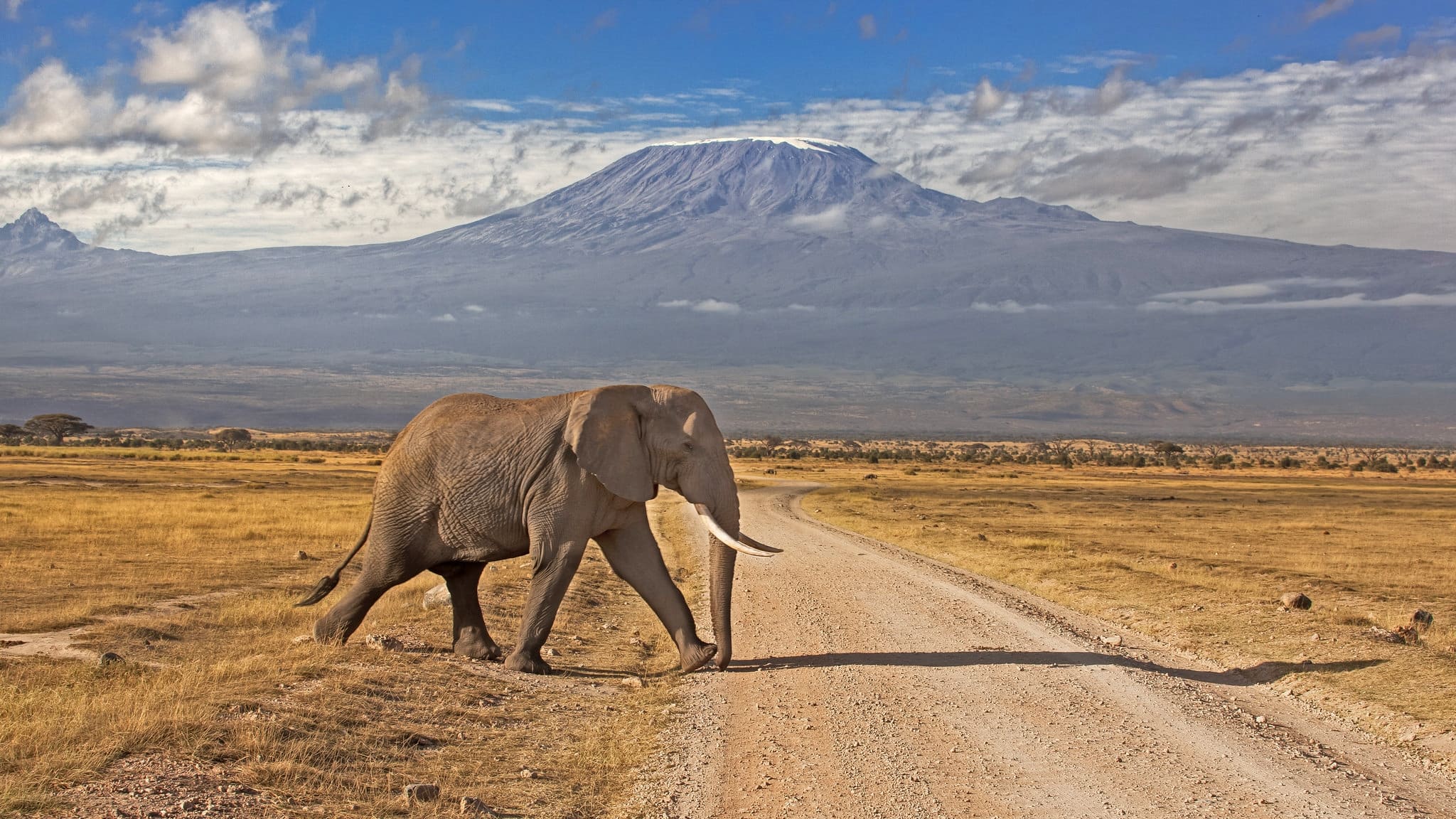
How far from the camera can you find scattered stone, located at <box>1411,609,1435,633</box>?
17391 mm

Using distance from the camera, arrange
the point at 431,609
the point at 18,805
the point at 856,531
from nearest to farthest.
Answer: the point at 18,805
the point at 431,609
the point at 856,531

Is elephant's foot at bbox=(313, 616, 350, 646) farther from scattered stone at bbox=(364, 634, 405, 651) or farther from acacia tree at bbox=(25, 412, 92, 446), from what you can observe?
acacia tree at bbox=(25, 412, 92, 446)

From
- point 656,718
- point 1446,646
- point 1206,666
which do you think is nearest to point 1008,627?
point 1206,666

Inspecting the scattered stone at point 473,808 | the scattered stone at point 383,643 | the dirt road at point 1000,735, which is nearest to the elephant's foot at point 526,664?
the scattered stone at point 383,643

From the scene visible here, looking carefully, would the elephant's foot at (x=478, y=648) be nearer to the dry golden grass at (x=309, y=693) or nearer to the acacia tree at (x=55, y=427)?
the dry golden grass at (x=309, y=693)

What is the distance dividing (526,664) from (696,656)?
5.57ft

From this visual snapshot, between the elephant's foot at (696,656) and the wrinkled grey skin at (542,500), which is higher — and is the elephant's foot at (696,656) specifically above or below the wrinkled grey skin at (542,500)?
below

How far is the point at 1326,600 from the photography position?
20.8 m

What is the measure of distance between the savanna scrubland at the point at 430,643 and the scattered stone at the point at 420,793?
15 cm

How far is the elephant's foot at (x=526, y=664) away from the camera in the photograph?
1365 centimetres

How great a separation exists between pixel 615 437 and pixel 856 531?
76.9 feet

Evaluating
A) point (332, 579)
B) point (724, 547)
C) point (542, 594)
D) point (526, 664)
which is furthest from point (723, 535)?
point (332, 579)

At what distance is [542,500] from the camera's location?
45.4 ft

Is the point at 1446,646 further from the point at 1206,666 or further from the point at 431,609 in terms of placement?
the point at 431,609
